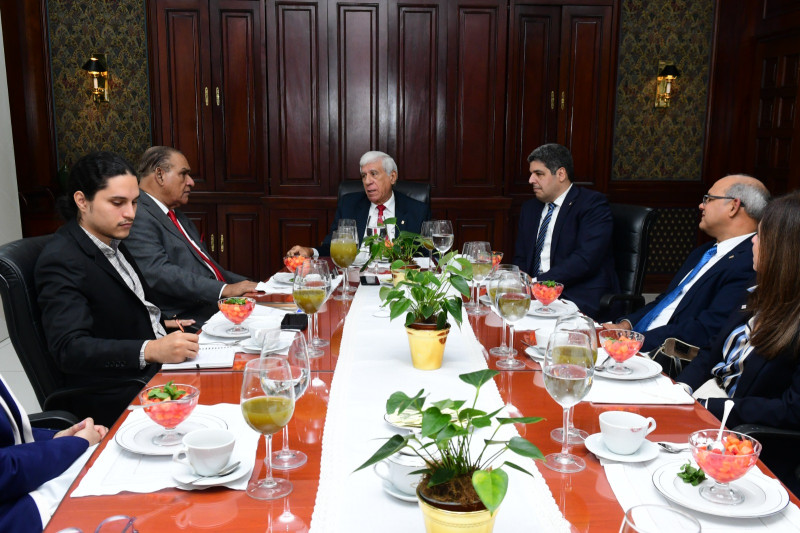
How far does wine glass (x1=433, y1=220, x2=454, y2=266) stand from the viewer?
2.79 metres

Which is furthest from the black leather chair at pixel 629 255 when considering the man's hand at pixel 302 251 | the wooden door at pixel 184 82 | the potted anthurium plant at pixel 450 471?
the wooden door at pixel 184 82

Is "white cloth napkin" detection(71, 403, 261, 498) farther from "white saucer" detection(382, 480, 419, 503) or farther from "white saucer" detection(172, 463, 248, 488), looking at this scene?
"white saucer" detection(382, 480, 419, 503)

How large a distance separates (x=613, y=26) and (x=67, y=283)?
14.7 ft

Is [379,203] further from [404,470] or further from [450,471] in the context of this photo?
[450,471]

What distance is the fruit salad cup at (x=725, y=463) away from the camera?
1.04 m

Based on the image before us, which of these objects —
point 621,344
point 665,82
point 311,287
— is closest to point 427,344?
point 311,287

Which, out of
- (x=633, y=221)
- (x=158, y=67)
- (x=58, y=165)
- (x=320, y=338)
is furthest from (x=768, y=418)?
(x=58, y=165)

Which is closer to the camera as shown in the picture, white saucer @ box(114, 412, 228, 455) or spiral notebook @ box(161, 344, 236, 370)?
white saucer @ box(114, 412, 228, 455)

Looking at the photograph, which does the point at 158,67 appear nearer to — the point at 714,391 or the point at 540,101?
the point at 540,101

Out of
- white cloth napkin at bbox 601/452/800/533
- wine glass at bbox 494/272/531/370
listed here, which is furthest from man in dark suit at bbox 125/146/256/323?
white cloth napkin at bbox 601/452/800/533

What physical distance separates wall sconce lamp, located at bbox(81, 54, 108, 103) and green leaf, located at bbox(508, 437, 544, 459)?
575 centimetres

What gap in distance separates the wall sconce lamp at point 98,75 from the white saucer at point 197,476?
17.4 ft

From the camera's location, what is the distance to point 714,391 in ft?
6.28

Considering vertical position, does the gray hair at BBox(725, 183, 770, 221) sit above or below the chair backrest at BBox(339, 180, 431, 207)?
above
